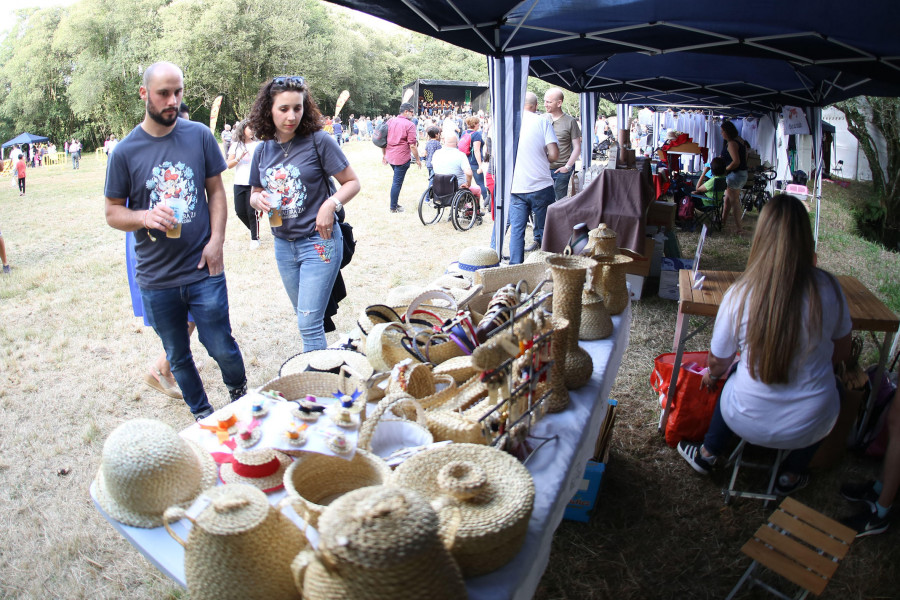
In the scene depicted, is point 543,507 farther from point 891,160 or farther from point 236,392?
point 891,160

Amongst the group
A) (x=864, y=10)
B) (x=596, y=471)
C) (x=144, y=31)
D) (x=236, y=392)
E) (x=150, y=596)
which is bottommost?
(x=150, y=596)

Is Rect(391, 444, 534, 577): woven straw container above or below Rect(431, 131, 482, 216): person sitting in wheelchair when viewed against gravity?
below

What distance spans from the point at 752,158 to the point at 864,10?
309 inches

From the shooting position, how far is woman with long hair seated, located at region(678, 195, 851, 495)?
194 centimetres

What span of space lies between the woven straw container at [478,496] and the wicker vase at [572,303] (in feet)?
2.16

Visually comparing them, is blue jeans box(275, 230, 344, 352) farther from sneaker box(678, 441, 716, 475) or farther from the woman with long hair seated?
sneaker box(678, 441, 716, 475)

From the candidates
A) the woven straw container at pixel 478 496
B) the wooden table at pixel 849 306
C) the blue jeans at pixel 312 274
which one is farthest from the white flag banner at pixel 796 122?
the woven straw container at pixel 478 496

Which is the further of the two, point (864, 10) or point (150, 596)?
point (864, 10)

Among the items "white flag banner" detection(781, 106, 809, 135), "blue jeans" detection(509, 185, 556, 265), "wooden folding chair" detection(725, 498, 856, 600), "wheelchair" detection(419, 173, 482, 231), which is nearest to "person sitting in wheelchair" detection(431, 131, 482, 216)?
"wheelchair" detection(419, 173, 482, 231)

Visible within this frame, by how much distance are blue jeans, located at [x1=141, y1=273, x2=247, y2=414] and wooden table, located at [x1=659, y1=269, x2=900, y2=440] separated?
80.8 inches

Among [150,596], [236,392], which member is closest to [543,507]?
[150,596]

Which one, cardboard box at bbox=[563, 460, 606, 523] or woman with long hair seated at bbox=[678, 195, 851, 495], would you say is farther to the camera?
cardboard box at bbox=[563, 460, 606, 523]

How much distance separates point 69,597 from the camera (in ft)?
6.27

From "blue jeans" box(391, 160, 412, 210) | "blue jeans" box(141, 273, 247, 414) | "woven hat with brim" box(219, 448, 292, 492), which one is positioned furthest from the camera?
"blue jeans" box(391, 160, 412, 210)
